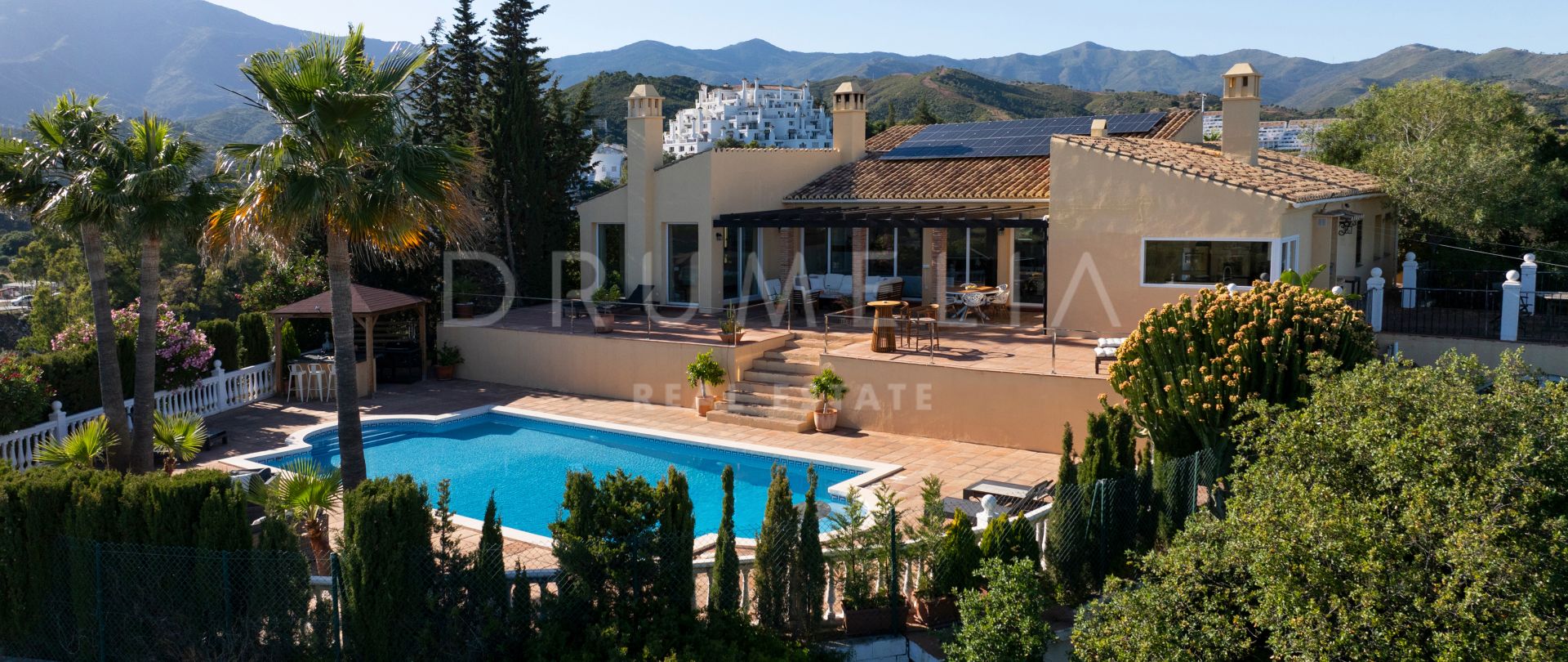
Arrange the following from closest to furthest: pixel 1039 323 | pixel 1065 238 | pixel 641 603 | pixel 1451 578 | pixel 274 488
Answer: pixel 1451 578 < pixel 641 603 < pixel 274 488 < pixel 1065 238 < pixel 1039 323

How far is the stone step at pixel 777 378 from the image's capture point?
67.2 ft

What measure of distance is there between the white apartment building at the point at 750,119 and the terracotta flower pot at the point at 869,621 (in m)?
148

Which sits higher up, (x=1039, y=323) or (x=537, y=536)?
(x=1039, y=323)

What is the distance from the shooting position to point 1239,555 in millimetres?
7961

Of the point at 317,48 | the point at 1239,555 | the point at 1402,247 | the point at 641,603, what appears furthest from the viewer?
the point at 1402,247

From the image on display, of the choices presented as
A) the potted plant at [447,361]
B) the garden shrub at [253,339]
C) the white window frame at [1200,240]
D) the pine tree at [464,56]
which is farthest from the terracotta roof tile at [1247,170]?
the pine tree at [464,56]

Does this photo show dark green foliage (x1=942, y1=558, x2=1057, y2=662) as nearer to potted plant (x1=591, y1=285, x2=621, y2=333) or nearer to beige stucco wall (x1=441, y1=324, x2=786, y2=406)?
beige stucco wall (x1=441, y1=324, x2=786, y2=406)

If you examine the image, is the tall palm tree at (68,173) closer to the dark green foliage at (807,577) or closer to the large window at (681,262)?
the dark green foliage at (807,577)

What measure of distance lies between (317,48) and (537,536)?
6.08 m

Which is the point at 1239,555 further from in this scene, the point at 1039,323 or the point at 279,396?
the point at 279,396

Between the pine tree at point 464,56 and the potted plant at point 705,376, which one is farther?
the pine tree at point 464,56

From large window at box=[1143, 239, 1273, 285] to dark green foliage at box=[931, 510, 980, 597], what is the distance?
427 inches

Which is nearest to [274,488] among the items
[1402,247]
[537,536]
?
[537,536]

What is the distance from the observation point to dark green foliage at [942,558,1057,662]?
364 inches
